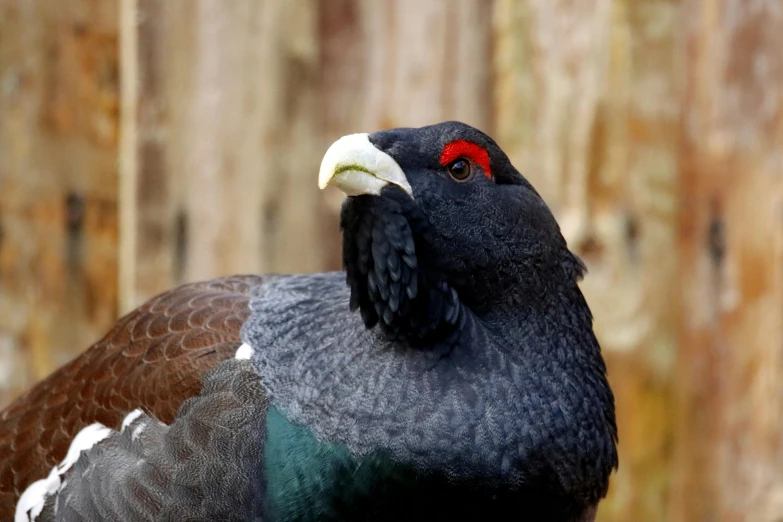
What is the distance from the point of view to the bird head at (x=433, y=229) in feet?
7.74

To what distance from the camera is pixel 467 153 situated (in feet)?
8.21

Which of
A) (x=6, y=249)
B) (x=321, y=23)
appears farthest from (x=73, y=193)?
(x=321, y=23)

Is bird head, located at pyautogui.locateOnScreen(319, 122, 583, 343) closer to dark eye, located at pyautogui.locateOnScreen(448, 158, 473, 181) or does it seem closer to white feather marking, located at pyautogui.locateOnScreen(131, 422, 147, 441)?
dark eye, located at pyautogui.locateOnScreen(448, 158, 473, 181)

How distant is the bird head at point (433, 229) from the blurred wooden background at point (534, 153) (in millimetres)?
1292

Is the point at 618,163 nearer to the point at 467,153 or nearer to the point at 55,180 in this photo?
the point at 467,153

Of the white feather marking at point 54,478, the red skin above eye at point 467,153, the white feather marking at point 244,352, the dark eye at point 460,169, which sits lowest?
the white feather marking at point 54,478

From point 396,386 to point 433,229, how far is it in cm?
39

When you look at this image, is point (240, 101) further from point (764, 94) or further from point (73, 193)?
point (764, 94)

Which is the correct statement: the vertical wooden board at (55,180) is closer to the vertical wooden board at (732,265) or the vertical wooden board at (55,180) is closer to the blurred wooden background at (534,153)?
the blurred wooden background at (534,153)

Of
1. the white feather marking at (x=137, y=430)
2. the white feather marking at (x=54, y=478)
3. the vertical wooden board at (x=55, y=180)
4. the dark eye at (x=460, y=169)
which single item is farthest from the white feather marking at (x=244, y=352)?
the vertical wooden board at (x=55, y=180)

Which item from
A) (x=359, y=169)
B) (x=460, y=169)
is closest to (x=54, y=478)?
(x=359, y=169)

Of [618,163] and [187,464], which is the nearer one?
[187,464]

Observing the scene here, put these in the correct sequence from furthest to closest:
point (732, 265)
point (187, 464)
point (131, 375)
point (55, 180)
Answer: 1. point (55, 180)
2. point (732, 265)
3. point (131, 375)
4. point (187, 464)

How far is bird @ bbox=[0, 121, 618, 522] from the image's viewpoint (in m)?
2.38
